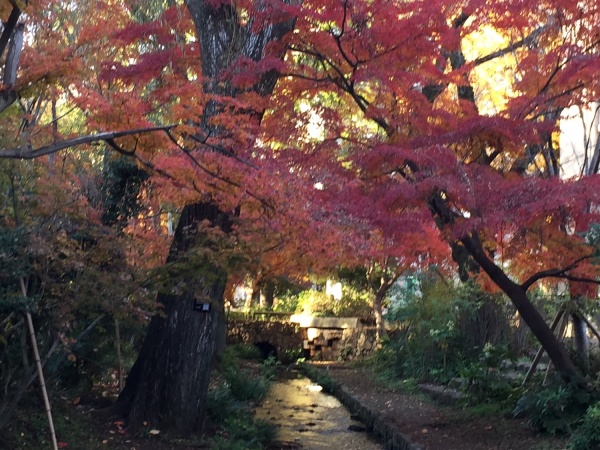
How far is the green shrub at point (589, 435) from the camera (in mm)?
7251

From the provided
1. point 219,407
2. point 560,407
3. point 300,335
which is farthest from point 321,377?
point 560,407

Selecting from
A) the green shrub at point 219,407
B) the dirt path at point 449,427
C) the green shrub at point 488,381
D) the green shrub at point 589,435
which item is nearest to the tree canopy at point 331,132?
the dirt path at point 449,427

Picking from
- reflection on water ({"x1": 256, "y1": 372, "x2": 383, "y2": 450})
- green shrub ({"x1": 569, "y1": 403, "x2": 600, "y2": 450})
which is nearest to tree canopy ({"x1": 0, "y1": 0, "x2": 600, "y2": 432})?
green shrub ({"x1": 569, "y1": 403, "x2": 600, "y2": 450})

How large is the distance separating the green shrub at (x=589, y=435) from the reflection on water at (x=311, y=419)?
13.1ft

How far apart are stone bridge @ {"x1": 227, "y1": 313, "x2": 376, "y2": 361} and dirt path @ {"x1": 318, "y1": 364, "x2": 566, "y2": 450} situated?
8.46m

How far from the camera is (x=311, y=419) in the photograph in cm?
1327

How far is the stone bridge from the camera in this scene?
23.2m

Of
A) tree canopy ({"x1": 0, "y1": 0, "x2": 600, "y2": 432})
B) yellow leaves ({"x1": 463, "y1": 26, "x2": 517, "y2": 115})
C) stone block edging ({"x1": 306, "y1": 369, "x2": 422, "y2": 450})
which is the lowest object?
stone block edging ({"x1": 306, "y1": 369, "x2": 422, "y2": 450})

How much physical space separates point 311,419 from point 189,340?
397 centimetres

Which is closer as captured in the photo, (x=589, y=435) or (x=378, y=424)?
(x=589, y=435)

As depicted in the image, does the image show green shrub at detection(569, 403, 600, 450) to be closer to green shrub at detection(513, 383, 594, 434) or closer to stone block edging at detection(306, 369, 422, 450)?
green shrub at detection(513, 383, 594, 434)

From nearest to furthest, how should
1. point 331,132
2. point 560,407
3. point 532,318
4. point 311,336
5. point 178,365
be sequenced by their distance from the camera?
point 560,407 < point 532,318 < point 178,365 < point 331,132 < point 311,336

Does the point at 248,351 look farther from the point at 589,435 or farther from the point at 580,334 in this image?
the point at 589,435

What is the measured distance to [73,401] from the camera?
10469 millimetres
